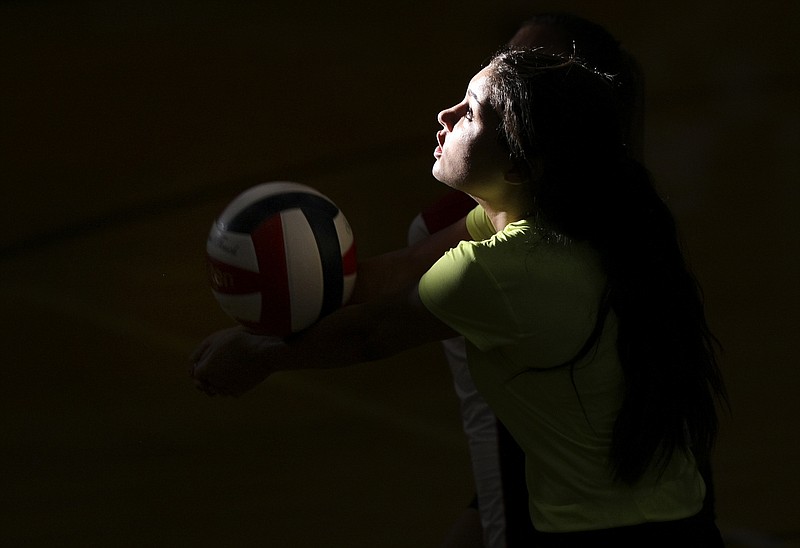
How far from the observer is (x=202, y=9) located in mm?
4094

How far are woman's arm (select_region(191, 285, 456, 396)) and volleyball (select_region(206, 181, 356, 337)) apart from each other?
0.06 m

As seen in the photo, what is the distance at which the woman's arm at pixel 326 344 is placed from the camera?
1591 millimetres

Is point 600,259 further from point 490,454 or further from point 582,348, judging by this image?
point 490,454

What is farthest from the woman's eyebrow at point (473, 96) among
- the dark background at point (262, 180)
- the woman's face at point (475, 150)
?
the dark background at point (262, 180)

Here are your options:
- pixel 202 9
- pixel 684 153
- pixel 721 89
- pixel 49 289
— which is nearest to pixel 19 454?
pixel 49 289

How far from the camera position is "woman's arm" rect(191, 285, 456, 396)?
5.22 feet

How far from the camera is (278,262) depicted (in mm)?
1854

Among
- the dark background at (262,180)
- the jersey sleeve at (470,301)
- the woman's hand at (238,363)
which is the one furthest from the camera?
the dark background at (262,180)

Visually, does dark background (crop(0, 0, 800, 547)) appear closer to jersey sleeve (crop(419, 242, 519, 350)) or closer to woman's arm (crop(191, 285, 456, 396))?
woman's arm (crop(191, 285, 456, 396))

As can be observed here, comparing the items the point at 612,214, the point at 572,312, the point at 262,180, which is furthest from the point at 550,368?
the point at 262,180

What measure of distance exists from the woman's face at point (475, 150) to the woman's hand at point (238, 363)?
406 mm

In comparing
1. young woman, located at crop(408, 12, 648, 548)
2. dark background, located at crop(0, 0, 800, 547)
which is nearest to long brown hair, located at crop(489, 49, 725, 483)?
young woman, located at crop(408, 12, 648, 548)

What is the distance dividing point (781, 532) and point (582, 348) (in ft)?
5.51

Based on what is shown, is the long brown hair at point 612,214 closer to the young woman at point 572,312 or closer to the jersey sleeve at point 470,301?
the young woman at point 572,312
